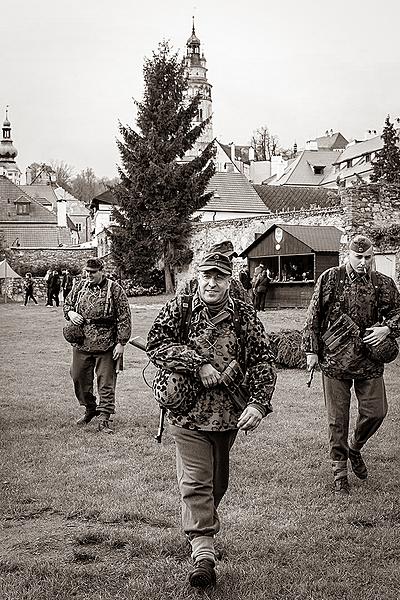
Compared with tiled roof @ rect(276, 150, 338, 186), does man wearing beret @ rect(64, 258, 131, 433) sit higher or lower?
lower

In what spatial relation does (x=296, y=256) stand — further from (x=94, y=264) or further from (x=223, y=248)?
(x=223, y=248)

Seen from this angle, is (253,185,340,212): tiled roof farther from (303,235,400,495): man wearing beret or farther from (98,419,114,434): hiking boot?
(303,235,400,495): man wearing beret

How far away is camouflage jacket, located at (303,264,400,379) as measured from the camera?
6699 millimetres

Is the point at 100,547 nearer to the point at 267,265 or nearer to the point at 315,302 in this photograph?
the point at 315,302

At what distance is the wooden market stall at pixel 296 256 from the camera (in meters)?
30.3

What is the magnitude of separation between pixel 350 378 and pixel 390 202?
15.5 metres

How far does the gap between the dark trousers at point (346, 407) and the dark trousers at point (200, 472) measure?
211 centimetres

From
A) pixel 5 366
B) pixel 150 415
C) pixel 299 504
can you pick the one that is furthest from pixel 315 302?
pixel 5 366

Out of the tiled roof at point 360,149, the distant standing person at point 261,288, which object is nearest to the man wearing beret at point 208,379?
the distant standing person at point 261,288

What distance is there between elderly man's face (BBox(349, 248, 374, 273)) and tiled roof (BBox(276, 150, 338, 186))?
82.1m

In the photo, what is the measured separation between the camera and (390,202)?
845 inches

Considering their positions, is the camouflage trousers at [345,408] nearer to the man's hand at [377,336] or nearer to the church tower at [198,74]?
the man's hand at [377,336]

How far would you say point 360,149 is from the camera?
281 feet

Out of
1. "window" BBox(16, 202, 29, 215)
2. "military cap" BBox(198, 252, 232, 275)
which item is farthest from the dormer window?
"military cap" BBox(198, 252, 232, 275)
